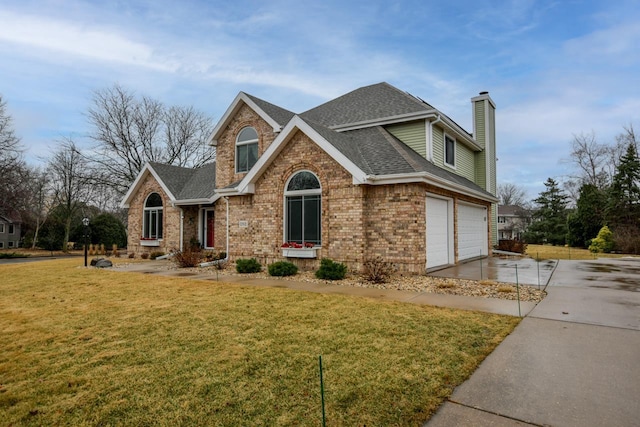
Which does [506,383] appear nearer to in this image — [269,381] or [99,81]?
[269,381]

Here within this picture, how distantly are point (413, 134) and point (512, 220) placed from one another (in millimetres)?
58672

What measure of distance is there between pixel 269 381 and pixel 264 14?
41.9 feet

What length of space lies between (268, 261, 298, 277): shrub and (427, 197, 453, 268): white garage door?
4398 millimetres

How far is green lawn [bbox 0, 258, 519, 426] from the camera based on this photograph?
2.92 m

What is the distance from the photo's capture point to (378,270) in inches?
372

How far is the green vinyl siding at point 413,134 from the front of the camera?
44.9ft

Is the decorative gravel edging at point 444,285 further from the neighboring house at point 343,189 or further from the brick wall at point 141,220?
the brick wall at point 141,220

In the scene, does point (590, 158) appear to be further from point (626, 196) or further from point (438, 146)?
point (438, 146)

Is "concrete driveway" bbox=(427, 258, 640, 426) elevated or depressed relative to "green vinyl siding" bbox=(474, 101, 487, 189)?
depressed

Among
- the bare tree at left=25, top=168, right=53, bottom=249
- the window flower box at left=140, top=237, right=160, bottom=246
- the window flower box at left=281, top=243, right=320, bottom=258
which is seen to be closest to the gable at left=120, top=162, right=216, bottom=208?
the window flower box at left=140, top=237, right=160, bottom=246

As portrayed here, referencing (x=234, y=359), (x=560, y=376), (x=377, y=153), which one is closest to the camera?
(x=560, y=376)

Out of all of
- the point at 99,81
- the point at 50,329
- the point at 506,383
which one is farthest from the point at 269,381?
the point at 99,81

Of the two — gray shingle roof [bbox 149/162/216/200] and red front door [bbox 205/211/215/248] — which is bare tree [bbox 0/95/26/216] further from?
red front door [bbox 205/211/215/248]

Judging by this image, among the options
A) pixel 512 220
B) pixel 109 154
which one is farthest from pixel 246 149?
pixel 512 220
